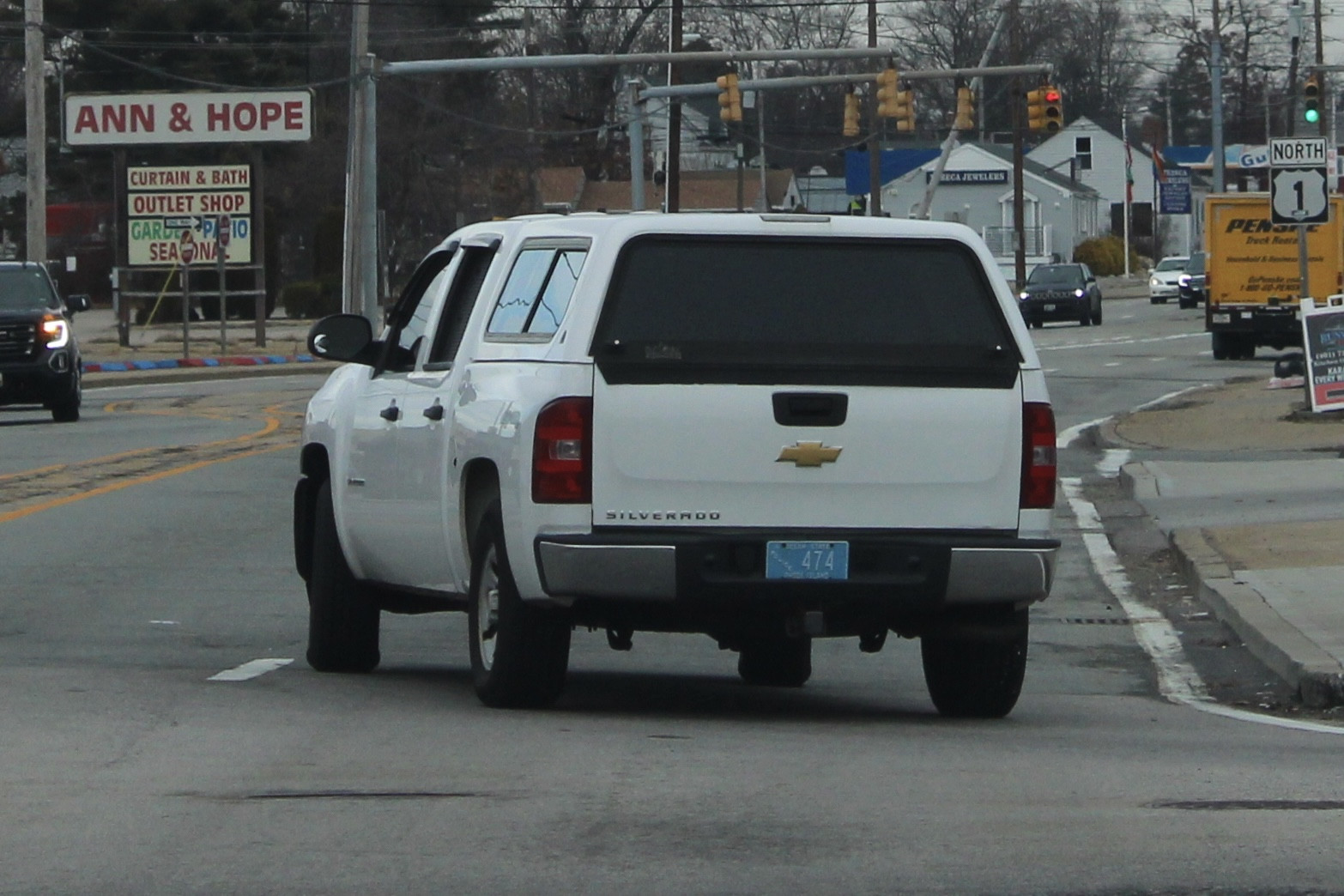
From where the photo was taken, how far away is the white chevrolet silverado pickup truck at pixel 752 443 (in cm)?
812

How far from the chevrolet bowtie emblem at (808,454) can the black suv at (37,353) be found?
20.0m

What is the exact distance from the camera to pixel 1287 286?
41344 millimetres

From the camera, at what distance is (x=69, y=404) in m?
27.5

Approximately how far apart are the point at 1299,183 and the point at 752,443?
1674 centimetres

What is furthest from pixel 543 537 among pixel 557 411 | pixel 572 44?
pixel 572 44

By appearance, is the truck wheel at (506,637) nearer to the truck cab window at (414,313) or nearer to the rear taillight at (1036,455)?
the truck cab window at (414,313)

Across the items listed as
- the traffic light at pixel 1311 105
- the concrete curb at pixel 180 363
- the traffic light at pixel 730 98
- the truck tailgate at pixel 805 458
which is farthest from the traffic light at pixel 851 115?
the truck tailgate at pixel 805 458

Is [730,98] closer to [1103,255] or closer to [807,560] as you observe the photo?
[807,560]

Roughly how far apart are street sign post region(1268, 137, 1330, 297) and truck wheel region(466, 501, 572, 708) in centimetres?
1638

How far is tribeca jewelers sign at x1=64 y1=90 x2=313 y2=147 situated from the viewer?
160 ft

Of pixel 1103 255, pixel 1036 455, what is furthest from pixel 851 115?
pixel 1103 255

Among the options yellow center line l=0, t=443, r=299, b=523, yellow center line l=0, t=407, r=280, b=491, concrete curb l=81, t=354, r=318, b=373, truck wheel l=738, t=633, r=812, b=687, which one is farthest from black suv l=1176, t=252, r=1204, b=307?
truck wheel l=738, t=633, r=812, b=687

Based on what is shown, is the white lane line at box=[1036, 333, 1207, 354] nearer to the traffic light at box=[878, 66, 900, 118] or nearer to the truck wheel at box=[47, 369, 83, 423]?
the traffic light at box=[878, 66, 900, 118]

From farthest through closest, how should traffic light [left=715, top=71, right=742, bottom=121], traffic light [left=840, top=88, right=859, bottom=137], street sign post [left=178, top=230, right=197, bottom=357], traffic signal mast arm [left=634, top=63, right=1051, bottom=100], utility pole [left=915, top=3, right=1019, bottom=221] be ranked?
street sign post [left=178, top=230, right=197, bottom=357], utility pole [left=915, top=3, right=1019, bottom=221], traffic light [left=840, top=88, right=859, bottom=137], traffic light [left=715, top=71, right=742, bottom=121], traffic signal mast arm [left=634, top=63, right=1051, bottom=100]
